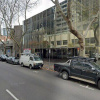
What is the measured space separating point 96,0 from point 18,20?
48.4ft

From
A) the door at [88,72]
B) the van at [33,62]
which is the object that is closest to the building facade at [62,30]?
the van at [33,62]

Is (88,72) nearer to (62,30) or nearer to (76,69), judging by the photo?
(76,69)

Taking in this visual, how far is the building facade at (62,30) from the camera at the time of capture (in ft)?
48.7

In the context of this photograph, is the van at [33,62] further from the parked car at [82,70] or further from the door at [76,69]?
the door at [76,69]

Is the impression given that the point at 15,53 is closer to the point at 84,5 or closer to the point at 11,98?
the point at 84,5

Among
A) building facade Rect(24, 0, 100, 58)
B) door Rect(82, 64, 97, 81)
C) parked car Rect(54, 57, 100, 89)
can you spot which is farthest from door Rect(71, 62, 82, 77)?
building facade Rect(24, 0, 100, 58)

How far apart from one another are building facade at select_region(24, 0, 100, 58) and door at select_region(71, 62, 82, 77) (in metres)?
4.37

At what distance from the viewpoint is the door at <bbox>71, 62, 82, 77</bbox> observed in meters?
7.70

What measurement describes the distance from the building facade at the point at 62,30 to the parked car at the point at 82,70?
168 inches

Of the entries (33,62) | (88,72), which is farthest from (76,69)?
(33,62)

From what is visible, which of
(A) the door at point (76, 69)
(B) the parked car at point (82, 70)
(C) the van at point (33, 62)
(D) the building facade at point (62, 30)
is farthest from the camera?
(D) the building facade at point (62, 30)

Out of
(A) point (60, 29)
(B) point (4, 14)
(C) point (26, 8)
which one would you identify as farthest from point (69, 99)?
(B) point (4, 14)

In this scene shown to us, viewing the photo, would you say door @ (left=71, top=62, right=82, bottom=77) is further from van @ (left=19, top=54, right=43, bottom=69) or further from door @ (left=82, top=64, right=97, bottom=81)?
van @ (left=19, top=54, right=43, bottom=69)

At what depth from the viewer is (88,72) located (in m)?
7.11
